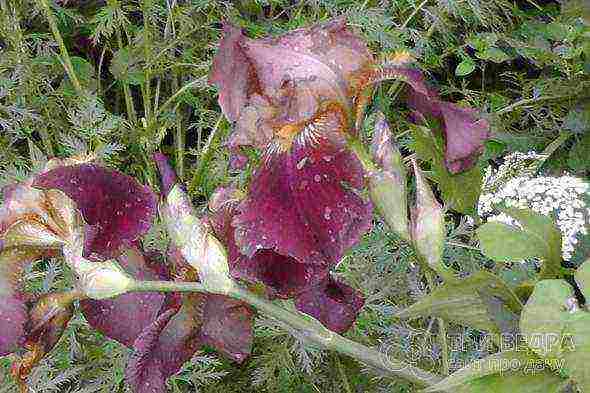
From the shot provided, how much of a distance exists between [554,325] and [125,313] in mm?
239

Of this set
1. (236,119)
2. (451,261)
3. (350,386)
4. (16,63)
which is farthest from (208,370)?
(16,63)

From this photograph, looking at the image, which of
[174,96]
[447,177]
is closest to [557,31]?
[174,96]

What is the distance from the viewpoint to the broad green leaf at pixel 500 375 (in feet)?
1.35

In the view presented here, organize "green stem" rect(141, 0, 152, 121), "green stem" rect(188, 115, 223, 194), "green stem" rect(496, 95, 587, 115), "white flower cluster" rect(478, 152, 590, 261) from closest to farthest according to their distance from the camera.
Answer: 1. "white flower cluster" rect(478, 152, 590, 261)
2. "green stem" rect(188, 115, 223, 194)
3. "green stem" rect(141, 0, 152, 121)
4. "green stem" rect(496, 95, 587, 115)

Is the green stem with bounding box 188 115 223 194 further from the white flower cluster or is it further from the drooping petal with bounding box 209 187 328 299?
the drooping petal with bounding box 209 187 328 299

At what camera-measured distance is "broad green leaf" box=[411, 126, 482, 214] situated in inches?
18.7

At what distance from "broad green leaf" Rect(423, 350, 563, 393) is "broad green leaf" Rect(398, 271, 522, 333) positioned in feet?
0.11

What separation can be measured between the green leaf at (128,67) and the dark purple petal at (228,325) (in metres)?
0.69

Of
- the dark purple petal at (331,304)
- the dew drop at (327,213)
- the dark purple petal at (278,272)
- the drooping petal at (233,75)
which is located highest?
the drooping petal at (233,75)

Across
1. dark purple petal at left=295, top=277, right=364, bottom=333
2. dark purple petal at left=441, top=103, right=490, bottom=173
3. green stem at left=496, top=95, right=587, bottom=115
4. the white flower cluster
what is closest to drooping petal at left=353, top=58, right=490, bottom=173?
dark purple petal at left=441, top=103, right=490, bottom=173

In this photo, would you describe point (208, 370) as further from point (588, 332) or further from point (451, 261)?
point (588, 332)

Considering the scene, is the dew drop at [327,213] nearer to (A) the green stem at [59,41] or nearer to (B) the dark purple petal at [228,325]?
(B) the dark purple petal at [228,325]

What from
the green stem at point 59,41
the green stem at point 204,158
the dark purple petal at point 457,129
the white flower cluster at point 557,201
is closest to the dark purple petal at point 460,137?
the dark purple petal at point 457,129

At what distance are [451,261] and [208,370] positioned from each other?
236mm
